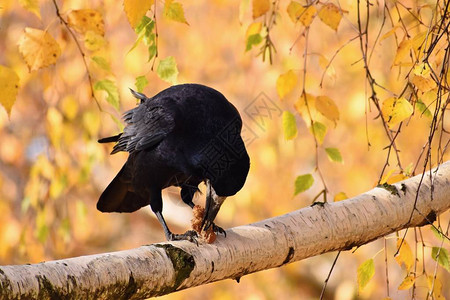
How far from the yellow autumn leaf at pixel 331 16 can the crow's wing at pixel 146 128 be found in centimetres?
90

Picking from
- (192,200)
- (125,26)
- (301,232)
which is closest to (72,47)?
(125,26)

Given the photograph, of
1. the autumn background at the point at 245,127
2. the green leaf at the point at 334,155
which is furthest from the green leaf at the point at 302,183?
the autumn background at the point at 245,127

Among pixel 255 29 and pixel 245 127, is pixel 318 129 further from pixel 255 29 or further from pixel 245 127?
pixel 245 127

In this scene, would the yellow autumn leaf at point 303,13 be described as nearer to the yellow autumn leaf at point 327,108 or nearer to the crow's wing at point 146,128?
the yellow autumn leaf at point 327,108

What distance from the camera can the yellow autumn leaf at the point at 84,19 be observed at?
2580 millimetres

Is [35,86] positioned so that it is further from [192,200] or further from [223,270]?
[223,270]

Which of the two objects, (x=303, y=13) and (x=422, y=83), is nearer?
(x=422, y=83)

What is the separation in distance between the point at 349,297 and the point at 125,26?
327 centimetres

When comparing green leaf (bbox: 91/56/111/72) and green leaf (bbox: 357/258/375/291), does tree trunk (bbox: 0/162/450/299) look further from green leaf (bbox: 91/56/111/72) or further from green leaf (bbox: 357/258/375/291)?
green leaf (bbox: 91/56/111/72)

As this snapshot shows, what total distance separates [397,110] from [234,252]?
71cm

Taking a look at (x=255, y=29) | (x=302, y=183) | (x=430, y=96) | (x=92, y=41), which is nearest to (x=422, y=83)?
(x=430, y=96)

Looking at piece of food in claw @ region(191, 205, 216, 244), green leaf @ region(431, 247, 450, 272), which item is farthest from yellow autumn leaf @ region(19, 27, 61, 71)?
green leaf @ region(431, 247, 450, 272)

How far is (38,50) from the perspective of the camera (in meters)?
2.47

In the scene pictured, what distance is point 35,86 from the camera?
23.1ft
